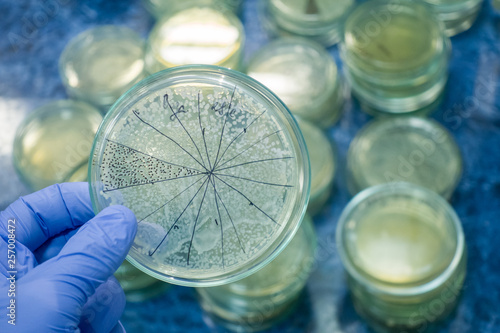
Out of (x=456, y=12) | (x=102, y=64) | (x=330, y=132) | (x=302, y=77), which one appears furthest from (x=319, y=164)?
(x=102, y=64)

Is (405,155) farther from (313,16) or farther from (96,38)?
(96,38)

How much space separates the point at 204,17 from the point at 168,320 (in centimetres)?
107

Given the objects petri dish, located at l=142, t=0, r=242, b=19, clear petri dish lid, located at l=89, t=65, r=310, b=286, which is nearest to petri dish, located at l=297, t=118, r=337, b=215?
clear petri dish lid, located at l=89, t=65, r=310, b=286

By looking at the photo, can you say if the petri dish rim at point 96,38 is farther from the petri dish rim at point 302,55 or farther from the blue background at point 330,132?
the petri dish rim at point 302,55

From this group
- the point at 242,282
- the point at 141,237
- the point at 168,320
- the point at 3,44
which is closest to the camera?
the point at 141,237

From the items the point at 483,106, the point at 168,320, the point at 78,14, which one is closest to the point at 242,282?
the point at 168,320

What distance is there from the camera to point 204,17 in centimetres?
205

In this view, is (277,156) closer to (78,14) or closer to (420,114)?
(420,114)

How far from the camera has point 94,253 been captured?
1.26m

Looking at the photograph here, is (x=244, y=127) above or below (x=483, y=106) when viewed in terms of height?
above

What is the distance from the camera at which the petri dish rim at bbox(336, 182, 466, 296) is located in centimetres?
159

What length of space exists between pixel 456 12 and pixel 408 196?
761mm

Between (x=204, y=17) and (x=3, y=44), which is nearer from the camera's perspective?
(x=204, y=17)

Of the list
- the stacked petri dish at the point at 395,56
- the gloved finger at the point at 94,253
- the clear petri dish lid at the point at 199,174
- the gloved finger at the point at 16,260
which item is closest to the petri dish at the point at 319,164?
the stacked petri dish at the point at 395,56
